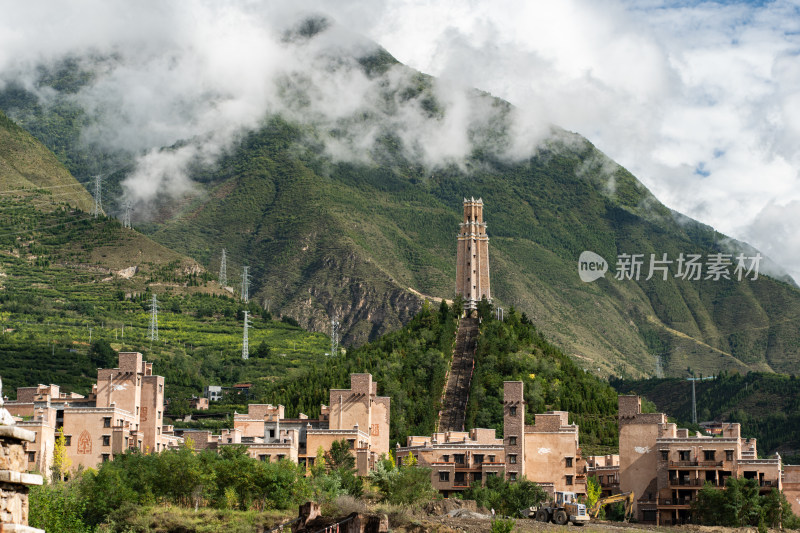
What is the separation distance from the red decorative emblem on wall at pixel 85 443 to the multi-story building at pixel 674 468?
3857cm

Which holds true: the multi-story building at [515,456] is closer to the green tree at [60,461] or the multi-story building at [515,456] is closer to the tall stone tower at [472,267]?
the green tree at [60,461]

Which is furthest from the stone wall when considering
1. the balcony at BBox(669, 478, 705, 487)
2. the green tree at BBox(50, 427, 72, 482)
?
the balcony at BBox(669, 478, 705, 487)

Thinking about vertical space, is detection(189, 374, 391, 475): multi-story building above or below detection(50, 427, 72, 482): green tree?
above

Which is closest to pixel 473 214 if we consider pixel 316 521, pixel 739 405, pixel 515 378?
pixel 515 378

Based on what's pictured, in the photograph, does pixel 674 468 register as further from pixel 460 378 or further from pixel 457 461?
pixel 460 378

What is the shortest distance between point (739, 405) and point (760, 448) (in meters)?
27.2

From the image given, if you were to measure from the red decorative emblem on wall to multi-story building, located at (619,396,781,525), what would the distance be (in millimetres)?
38572

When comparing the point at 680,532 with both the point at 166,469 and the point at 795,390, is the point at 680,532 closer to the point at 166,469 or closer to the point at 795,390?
the point at 166,469

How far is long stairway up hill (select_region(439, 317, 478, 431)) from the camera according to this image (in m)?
128

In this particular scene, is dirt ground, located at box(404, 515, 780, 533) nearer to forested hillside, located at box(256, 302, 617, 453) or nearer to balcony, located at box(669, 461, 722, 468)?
balcony, located at box(669, 461, 722, 468)

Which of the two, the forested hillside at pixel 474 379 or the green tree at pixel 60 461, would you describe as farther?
the forested hillside at pixel 474 379

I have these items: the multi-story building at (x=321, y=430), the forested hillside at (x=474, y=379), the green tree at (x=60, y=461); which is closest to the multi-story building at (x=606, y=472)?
the forested hillside at (x=474, y=379)

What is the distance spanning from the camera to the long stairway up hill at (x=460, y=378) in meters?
128

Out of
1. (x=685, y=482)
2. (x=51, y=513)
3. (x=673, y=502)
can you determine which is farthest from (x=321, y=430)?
(x=51, y=513)
